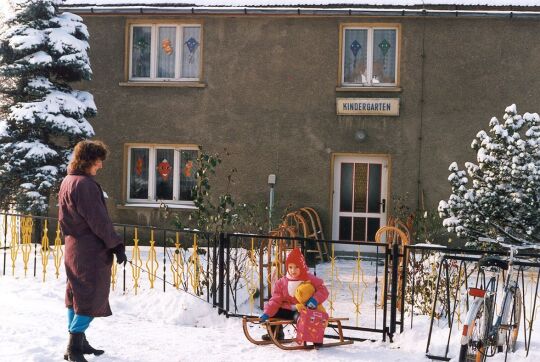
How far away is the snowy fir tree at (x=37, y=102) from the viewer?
12.3 metres

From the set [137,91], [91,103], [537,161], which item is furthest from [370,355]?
[137,91]

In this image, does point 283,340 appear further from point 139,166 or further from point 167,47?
point 167,47

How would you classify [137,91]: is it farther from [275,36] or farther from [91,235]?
[91,235]

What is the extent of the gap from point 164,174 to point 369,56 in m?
5.17

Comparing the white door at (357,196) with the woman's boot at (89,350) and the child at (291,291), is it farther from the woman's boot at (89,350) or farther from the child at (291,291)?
the woman's boot at (89,350)

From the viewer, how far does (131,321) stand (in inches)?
302

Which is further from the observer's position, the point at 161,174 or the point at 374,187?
the point at 161,174

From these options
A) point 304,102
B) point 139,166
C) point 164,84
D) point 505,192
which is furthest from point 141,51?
point 505,192

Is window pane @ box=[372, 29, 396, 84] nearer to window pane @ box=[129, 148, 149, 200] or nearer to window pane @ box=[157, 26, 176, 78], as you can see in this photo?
window pane @ box=[157, 26, 176, 78]

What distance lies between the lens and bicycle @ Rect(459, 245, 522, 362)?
538 centimetres

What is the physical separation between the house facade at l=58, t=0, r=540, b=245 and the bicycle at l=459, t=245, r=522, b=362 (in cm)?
768

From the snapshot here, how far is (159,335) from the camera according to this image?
707cm

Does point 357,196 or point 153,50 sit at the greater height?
point 153,50

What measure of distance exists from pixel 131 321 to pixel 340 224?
7203 millimetres
